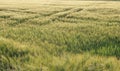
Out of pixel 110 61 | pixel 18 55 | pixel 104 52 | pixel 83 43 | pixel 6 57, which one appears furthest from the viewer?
pixel 83 43

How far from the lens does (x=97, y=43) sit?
7.96 metres

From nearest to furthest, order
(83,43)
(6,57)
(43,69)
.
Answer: (43,69), (6,57), (83,43)

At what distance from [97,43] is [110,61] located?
3048mm

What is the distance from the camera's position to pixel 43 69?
14.6ft

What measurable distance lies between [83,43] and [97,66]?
2.98 metres

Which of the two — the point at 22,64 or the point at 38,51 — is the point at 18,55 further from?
the point at 22,64

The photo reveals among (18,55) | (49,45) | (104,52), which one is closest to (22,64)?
(18,55)

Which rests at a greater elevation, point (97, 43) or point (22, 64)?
point (22, 64)

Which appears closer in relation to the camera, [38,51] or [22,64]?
[22,64]

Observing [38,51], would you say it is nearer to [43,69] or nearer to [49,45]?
[49,45]

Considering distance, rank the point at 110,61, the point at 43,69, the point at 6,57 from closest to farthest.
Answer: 1. the point at 43,69
2. the point at 110,61
3. the point at 6,57

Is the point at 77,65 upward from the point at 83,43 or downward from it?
upward

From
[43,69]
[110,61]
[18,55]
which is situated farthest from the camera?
[18,55]

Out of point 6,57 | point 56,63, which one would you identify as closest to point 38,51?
point 6,57
